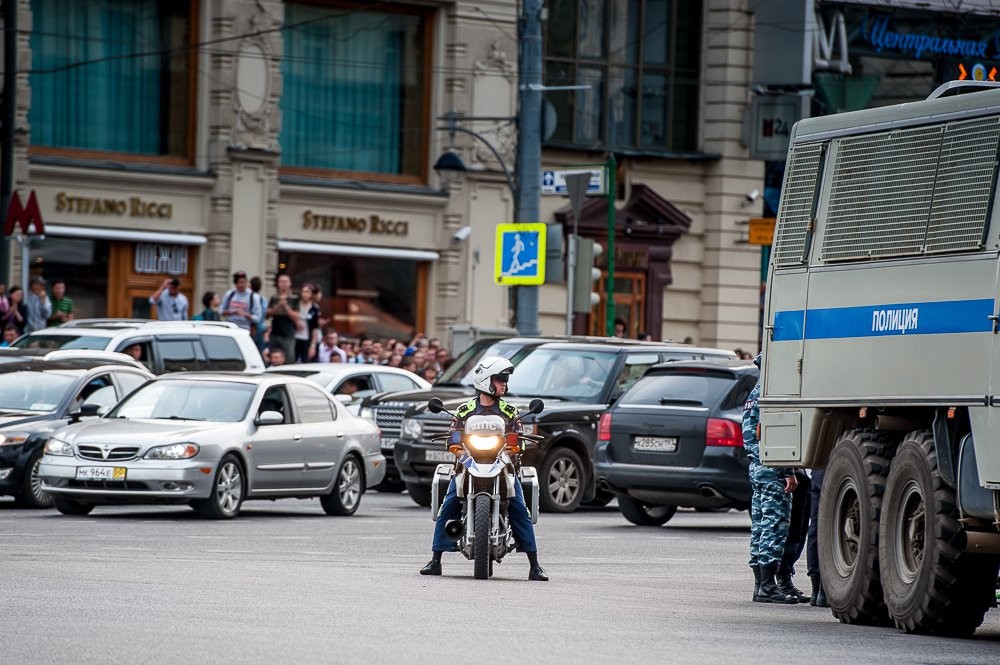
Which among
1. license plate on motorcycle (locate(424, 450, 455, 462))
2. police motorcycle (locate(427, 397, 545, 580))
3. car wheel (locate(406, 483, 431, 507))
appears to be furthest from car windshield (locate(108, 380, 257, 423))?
police motorcycle (locate(427, 397, 545, 580))

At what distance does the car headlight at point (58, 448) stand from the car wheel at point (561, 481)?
5487 millimetres

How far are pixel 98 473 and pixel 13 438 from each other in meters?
1.41

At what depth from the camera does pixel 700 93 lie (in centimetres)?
4706

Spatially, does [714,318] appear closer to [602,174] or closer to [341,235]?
[341,235]

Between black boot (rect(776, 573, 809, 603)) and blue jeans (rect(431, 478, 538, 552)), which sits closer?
black boot (rect(776, 573, 809, 603))

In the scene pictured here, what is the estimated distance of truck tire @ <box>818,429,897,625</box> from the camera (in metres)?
12.9

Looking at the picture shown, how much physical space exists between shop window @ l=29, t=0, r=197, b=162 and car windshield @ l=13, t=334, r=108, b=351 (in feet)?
36.4

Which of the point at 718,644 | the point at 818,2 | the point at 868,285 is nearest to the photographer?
the point at 718,644

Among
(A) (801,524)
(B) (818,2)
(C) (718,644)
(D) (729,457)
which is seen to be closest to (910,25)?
(B) (818,2)

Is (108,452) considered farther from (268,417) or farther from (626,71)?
(626,71)

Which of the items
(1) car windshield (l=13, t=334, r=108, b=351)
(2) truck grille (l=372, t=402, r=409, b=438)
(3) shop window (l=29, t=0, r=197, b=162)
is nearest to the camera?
(2) truck grille (l=372, t=402, r=409, b=438)

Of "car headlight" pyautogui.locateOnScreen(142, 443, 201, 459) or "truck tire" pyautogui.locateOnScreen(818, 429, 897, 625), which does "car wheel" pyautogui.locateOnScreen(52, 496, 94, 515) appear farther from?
"truck tire" pyautogui.locateOnScreen(818, 429, 897, 625)

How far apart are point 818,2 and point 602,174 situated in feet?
41.9

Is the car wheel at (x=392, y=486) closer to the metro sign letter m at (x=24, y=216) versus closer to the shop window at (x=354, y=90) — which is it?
the metro sign letter m at (x=24, y=216)
